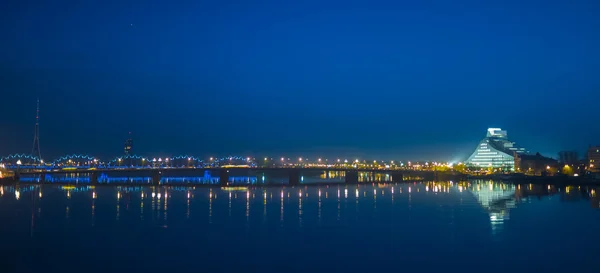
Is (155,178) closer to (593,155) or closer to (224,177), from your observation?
(224,177)

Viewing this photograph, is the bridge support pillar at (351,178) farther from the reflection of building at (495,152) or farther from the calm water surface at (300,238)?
the reflection of building at (495,152)

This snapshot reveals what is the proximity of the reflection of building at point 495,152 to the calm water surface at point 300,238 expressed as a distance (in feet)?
366

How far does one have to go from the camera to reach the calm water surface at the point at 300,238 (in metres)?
22.2

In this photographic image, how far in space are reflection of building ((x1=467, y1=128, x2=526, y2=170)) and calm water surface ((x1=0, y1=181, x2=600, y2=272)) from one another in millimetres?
111452

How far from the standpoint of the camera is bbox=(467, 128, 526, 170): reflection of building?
154 meters

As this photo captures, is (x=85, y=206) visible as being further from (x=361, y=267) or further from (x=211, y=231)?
(x=361, y=267)

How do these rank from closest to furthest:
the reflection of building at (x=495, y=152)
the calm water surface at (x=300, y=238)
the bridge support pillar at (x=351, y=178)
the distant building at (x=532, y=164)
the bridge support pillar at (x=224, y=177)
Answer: the calm water surface at (x=300, y=238) → the bridge support pillar at (x=224, y=177) → the bridge support pillar at (x=351, y=178) → the distant building at (x=532, y=164) → the reflection of building at (x=495, y=152)

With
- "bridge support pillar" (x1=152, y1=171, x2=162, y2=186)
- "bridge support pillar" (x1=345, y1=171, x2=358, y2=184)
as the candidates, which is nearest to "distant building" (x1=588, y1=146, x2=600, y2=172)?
"bridge support pillar" (x1=345, y1=171, x2=358, y2=184)

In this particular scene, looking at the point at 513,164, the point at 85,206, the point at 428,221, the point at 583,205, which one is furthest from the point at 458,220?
the point at 513,164

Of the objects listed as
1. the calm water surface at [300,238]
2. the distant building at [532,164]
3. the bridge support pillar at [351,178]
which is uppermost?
the distant building at [532,164]

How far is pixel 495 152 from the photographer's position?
15738 cm

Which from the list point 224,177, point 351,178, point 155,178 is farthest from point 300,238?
point 155,178

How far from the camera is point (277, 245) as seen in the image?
26.5 metres

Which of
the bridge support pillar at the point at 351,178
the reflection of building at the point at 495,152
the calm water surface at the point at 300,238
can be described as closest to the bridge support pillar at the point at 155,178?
the bridge support pillar at the point at 351,178
